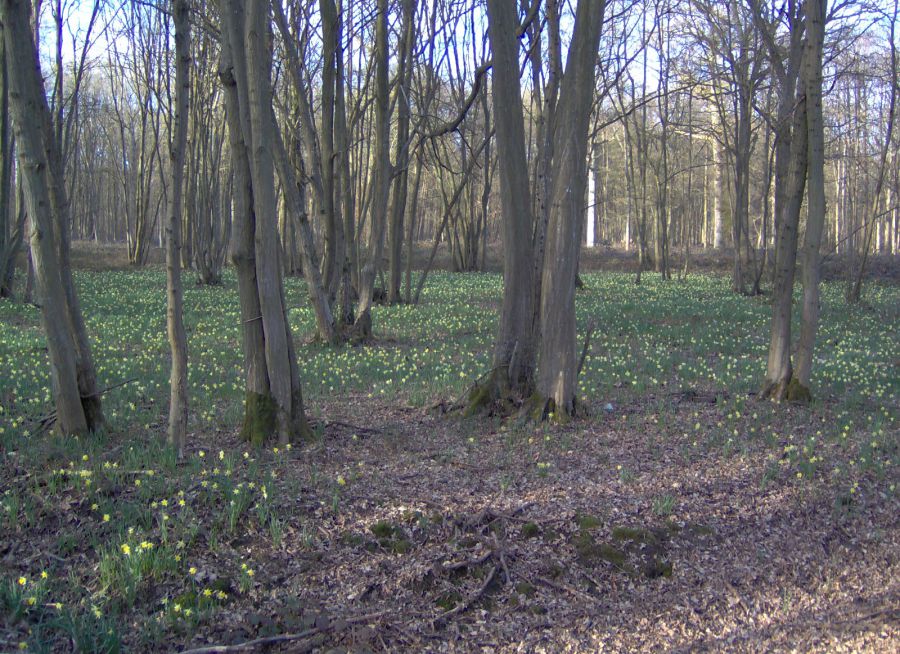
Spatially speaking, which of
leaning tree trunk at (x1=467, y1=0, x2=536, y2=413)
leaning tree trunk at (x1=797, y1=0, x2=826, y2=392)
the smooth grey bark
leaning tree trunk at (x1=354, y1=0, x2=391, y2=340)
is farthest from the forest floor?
the smooth grey bark

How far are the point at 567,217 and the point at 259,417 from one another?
3.48 meters

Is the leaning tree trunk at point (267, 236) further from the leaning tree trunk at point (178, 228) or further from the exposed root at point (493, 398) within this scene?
the exposed root at point (493, 398)

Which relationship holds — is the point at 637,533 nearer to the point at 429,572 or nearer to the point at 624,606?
the point at 624,606

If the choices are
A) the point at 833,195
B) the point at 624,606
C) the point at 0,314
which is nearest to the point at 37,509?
the point at 624,606

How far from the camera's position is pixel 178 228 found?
17.6ft

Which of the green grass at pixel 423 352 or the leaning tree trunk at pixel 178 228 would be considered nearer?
the leaning tree trunk at pixel 178 228

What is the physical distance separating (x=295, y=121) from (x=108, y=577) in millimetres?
13257

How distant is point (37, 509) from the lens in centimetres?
450

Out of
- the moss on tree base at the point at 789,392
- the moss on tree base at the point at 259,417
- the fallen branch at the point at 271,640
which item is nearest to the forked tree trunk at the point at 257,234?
the moss on tree base at the point at 259,417

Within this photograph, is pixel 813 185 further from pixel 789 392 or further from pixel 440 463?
pixel 440 463

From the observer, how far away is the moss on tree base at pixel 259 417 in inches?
238

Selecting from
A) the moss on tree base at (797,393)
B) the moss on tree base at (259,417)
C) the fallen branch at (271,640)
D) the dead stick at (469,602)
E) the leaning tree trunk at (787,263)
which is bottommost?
the dead stick at (469,602)

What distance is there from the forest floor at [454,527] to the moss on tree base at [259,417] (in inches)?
7.1

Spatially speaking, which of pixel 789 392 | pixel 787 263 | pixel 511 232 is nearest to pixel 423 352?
pixel 511 232
